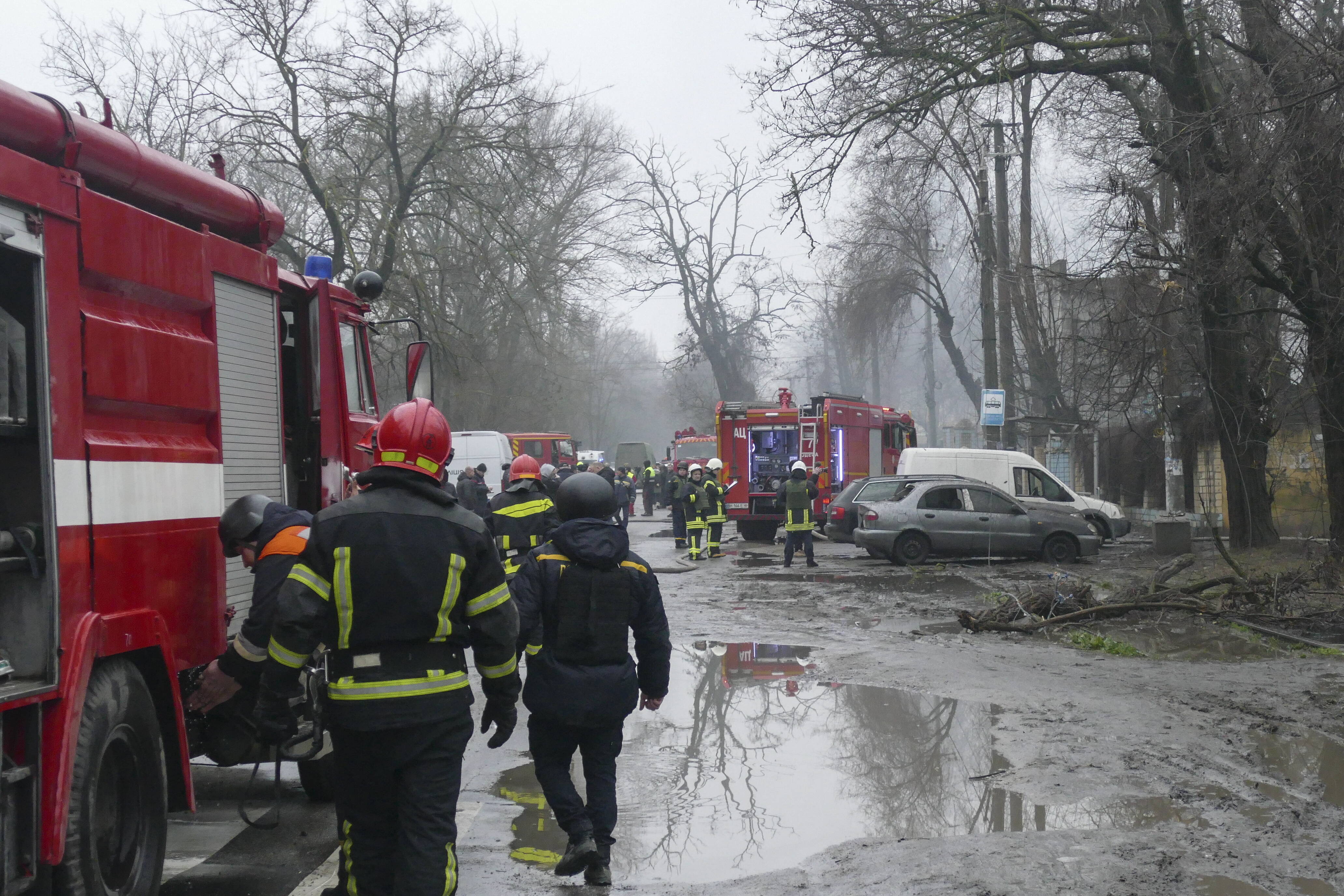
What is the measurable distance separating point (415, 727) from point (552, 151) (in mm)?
20200

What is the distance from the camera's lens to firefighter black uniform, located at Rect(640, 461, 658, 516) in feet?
121

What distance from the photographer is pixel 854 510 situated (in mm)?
20844

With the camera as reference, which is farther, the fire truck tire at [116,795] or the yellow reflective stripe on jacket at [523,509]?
the yellow reflective stripe on jacket at [523,509]

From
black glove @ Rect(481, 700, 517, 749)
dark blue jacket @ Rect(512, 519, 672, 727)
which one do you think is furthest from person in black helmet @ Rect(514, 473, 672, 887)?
black glove @ Rect(481, 700, 517, 749)

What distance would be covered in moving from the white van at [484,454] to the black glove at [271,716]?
2324 cm

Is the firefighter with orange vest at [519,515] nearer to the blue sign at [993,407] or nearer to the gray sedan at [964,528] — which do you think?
the gray sedan at [964,528]

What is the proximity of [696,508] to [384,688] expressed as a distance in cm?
1739

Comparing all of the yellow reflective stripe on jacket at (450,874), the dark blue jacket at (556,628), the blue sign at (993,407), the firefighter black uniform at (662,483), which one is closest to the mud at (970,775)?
the dark blue jacket at (556,628)

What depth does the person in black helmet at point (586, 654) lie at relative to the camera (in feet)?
16.0

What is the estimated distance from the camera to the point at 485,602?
3.84m

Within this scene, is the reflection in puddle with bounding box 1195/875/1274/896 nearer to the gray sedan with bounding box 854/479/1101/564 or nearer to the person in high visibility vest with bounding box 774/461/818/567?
the person in high visibility vest with bounding box 774/461/818/567

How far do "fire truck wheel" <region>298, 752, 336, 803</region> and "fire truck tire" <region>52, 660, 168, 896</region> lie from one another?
1.61 meters

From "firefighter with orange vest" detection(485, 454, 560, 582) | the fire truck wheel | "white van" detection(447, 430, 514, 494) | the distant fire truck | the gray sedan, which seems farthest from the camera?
the distant fire truck

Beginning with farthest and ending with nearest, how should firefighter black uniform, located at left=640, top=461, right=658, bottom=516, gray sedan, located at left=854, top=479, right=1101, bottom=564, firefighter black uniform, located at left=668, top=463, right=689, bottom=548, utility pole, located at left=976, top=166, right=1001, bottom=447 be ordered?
firefighter black uniform, located at left=640, top=461, right=658, bottom=516 < utility pole, located at left=976, top=166, right=1001, bottom=447 < firefighter black uniform, located at left=668, top=463, right=689, bottom=548 < gray sedan, located at left=854, top=479, right=1101, bottom=564
